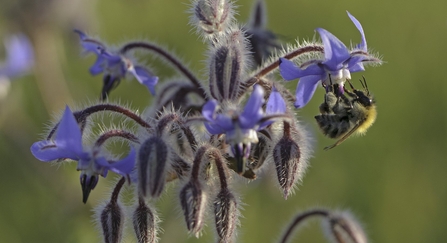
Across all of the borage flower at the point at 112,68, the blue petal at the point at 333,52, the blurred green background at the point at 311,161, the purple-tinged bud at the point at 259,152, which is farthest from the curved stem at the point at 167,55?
the blurred green background at the point at 311,161

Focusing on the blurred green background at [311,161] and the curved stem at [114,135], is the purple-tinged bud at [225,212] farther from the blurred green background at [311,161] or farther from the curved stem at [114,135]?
the blurred green background at [311,161]

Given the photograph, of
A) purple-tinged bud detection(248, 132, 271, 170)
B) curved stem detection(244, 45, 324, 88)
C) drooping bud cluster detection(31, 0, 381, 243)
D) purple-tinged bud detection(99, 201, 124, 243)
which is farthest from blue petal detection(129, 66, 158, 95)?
purple-tinged bud detection(99, 201, 124, 243)

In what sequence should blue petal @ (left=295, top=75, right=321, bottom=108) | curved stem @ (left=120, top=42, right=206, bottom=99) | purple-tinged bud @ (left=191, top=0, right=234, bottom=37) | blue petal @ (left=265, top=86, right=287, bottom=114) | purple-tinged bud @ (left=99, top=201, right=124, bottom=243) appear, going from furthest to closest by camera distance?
1. curved stem @ (left=120, top=42, right=206, bottom=99)
2. purple-tinged bud @ (left=191, top=0, right=234, bottom=37)
3. blue petal @ (left=295, top=75, right=321, bottom=108)
4. purple-tinged bud @ (left=99, top=201, right=124, bottom=243)
5. blue petal @ (left=265, top=86, right=287, bottom=114)

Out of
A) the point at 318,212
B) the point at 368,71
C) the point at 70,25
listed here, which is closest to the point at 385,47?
the point at 368,71

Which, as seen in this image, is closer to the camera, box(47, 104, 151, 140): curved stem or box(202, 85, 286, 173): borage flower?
box(202, 85, 286, 173): borage flower

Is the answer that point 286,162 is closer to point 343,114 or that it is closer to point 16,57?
A: point 343,114

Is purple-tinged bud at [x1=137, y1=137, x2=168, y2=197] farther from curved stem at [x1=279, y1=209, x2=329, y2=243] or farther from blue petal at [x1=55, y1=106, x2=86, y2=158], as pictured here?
curved stem at [x1=279, y1=209, x2=329, y2=243]

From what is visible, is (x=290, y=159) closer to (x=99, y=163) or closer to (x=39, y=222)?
(x=99, y=163)
